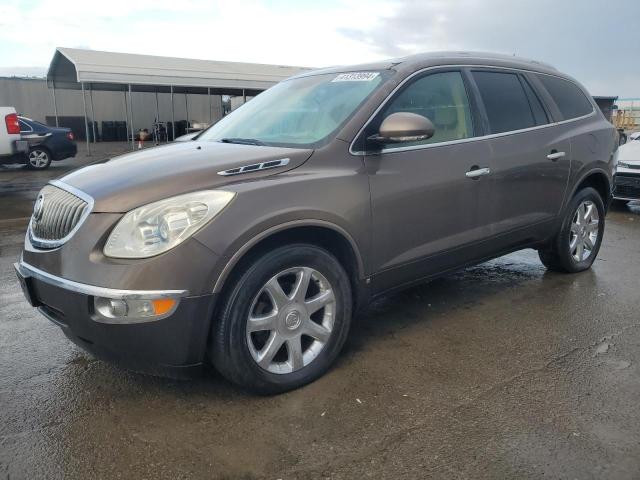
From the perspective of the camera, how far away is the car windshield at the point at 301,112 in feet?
10.8

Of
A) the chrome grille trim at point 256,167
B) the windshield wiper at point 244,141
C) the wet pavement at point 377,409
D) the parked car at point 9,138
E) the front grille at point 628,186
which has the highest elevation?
the windshield wiper at point 244,141

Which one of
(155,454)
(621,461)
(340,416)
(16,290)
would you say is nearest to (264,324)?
(340,416)

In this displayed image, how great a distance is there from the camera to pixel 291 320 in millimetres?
2855

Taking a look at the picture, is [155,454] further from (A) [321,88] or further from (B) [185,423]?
(A) [321,88]

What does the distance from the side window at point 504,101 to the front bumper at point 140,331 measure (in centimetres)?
252

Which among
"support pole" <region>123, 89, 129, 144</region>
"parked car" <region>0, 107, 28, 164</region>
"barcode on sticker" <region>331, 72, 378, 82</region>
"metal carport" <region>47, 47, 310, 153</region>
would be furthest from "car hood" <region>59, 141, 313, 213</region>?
"support pole" <region>123, 89, 129, 144</region>

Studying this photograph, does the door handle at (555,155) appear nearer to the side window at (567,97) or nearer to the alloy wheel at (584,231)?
the side window at (567,97)

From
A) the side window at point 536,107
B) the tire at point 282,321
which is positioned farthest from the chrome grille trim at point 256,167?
the side window at point 536,107

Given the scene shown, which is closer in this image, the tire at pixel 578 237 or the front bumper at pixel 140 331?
the front bumper at pixel 140 331

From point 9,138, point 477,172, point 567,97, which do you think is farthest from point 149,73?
point 477,172

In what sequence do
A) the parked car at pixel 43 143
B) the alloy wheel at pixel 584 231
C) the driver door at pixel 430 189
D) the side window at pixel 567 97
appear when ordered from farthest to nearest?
the parked car at pixel 43 143 < the alloy wheel at pixel 584 231 < the side window at pixel 567 97 < the driver door at pixel 430 189

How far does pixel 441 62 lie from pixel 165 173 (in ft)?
6.75

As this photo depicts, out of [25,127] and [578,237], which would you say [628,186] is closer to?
[578,237]

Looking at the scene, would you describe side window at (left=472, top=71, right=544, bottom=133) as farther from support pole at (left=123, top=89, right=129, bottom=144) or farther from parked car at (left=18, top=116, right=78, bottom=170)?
support pole at (left=123, top=89, right=129, bottom=144)
